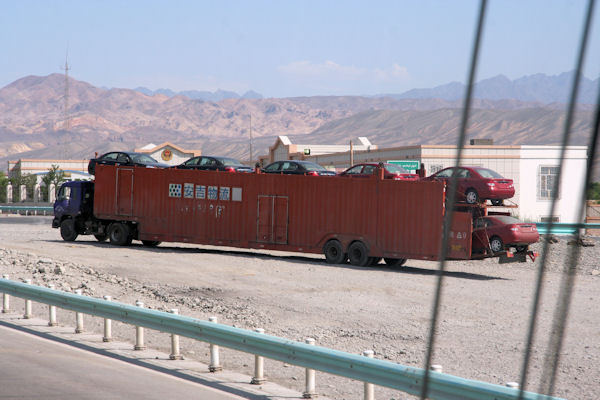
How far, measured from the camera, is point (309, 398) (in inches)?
311

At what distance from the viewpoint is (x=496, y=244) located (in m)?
22.2

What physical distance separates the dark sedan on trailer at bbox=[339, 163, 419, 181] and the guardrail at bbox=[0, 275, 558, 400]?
46.7 feet

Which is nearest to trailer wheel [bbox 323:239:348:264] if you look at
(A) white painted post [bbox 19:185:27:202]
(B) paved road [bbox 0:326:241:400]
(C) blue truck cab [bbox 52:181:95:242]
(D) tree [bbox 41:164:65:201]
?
(C) blue truck cab [bbox 52:181:95:242]

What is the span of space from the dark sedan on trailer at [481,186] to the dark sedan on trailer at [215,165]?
7835mm

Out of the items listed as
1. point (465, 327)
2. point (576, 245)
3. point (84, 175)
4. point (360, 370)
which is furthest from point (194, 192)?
point (84, 175)

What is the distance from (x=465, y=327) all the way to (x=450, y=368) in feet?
11.6

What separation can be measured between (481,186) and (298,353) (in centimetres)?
1637

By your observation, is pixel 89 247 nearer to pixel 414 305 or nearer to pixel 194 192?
pixel 194 192

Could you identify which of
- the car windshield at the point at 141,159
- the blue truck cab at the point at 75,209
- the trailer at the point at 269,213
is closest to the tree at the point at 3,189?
the blue truck cab at the point at 75,209

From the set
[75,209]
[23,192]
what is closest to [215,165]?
[75,209]

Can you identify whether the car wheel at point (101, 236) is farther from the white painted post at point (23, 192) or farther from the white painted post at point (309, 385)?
the white painted post at point (23, 192)

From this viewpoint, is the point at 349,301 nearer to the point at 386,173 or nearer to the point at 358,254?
the point at 358,254

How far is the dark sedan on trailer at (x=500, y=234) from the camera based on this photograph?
21.9 metres

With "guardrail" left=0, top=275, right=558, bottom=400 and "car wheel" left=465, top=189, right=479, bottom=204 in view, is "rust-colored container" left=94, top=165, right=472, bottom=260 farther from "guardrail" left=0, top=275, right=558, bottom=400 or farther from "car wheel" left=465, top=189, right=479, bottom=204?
"guardrail" left=0, top=275, right=558, bottom=400
